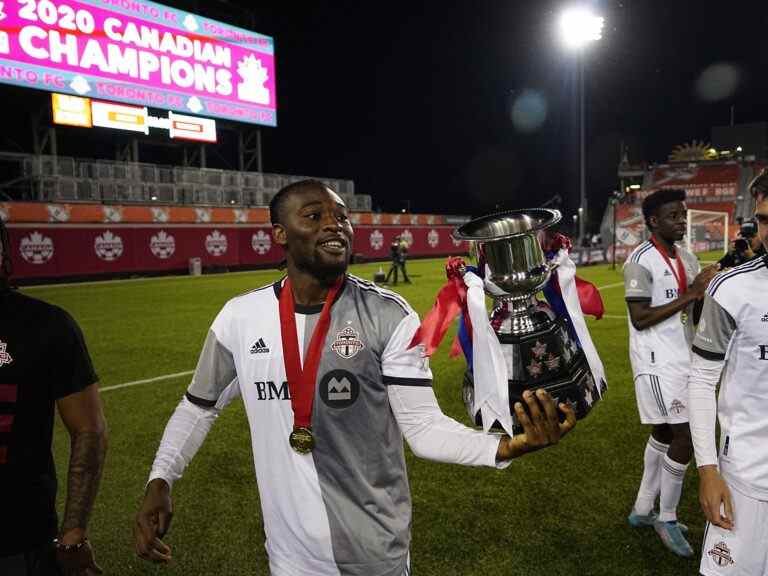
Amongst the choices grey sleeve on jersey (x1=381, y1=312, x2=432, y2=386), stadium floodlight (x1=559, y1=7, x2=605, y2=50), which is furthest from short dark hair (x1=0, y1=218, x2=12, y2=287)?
stadium floodlight (x1=559, y1=7, x2=605, y2=50)

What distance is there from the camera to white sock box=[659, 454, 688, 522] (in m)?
3.53

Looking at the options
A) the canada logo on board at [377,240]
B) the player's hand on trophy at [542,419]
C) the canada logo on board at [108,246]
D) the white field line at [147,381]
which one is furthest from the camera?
the canada logo on board at [377,240]

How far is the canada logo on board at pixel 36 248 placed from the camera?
21828 mm

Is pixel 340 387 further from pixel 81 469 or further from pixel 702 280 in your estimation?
pixel 702 280

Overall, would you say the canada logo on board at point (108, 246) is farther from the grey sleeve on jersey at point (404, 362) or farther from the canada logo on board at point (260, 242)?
the grey sleeve on jersey at point (404, 362)

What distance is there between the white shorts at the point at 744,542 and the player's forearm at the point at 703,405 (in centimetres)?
17

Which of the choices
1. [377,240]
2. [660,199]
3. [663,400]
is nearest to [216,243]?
[377,240]

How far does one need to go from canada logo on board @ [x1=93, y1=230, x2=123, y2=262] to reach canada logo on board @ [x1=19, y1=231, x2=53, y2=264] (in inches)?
73.5

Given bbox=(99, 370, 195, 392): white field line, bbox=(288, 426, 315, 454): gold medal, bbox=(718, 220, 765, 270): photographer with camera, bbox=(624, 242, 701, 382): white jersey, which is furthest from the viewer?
bbox=(99, 370, 195, 392): white field line

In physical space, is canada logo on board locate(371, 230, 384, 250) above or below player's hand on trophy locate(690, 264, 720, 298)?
above

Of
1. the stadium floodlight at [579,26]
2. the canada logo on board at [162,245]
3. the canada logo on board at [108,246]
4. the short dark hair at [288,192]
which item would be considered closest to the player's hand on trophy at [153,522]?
the short dark hair at [288,192]

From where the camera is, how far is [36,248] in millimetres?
22203

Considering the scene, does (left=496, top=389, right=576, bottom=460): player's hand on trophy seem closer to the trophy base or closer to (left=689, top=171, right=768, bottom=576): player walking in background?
the trophy base

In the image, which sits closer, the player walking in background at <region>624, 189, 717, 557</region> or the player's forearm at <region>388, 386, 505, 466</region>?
the player's forearm at <region>388, 386, 505, 466</region>
